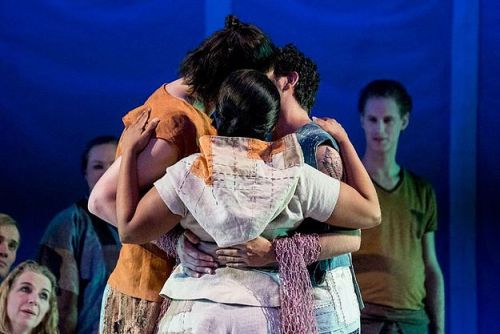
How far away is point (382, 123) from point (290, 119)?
162 cm

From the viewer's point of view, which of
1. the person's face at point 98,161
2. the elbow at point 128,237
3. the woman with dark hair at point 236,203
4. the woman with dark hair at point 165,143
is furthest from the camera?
the person's face at point 98,161

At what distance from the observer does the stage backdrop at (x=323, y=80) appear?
391 cm

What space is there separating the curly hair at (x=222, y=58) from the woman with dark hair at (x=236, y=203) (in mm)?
170

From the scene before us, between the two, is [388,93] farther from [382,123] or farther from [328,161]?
[328,161]

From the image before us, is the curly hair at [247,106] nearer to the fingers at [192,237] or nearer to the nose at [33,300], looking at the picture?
the fingers at [192,237]

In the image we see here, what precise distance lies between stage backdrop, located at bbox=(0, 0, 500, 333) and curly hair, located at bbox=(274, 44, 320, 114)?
1474 mm

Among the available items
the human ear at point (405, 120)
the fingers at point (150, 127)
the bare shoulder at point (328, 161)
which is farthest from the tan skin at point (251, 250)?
the human ear at point (405, 120)

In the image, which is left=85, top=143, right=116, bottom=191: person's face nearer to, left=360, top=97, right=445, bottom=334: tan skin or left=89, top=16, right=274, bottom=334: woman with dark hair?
left=360, top=97, right=445, bottom=334: tan skin

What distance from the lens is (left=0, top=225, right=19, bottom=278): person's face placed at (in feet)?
12.5

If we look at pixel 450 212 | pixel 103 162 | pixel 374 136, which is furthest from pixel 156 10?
pixel 450 212

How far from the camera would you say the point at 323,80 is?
156 inches

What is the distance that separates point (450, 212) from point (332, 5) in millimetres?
1037

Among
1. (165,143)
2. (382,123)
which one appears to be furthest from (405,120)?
(165,143)

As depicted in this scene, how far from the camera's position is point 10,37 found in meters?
3.91
